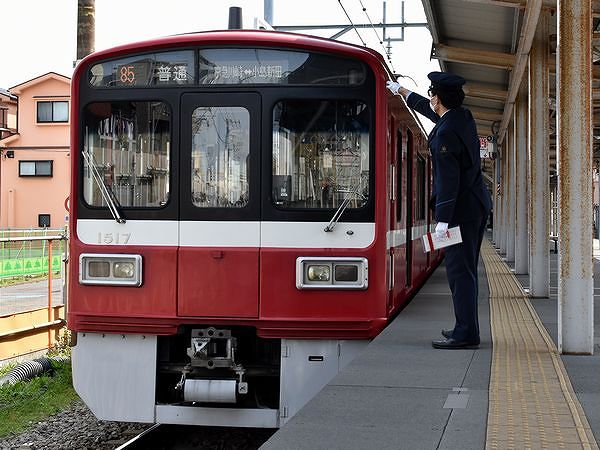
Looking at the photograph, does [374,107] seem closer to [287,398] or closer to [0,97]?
[287,398]

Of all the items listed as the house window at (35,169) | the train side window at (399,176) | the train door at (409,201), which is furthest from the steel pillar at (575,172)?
the house window at (35,169)

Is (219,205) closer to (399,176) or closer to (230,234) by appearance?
(230,234)

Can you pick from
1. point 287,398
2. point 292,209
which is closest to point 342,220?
point 292,209

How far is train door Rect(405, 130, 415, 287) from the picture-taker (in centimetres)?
874

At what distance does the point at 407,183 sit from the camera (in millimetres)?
8859

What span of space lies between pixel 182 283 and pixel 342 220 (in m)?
1.13

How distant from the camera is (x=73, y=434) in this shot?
7.81 metres

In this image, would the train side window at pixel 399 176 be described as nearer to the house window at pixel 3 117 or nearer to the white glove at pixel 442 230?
the white glove at pixel 442 230

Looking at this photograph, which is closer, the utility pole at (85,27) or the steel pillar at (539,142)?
the utility pole at (85,27)

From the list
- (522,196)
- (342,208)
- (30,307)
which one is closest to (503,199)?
(522,196)

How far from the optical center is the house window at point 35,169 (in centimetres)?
4331

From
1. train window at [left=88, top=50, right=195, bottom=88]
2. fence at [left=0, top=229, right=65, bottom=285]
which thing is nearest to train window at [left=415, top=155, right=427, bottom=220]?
train window at [left=88, top=50, right=195, bottom=88]

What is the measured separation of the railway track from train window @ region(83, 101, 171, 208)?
5.82ft

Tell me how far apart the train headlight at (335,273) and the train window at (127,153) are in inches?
42.7
